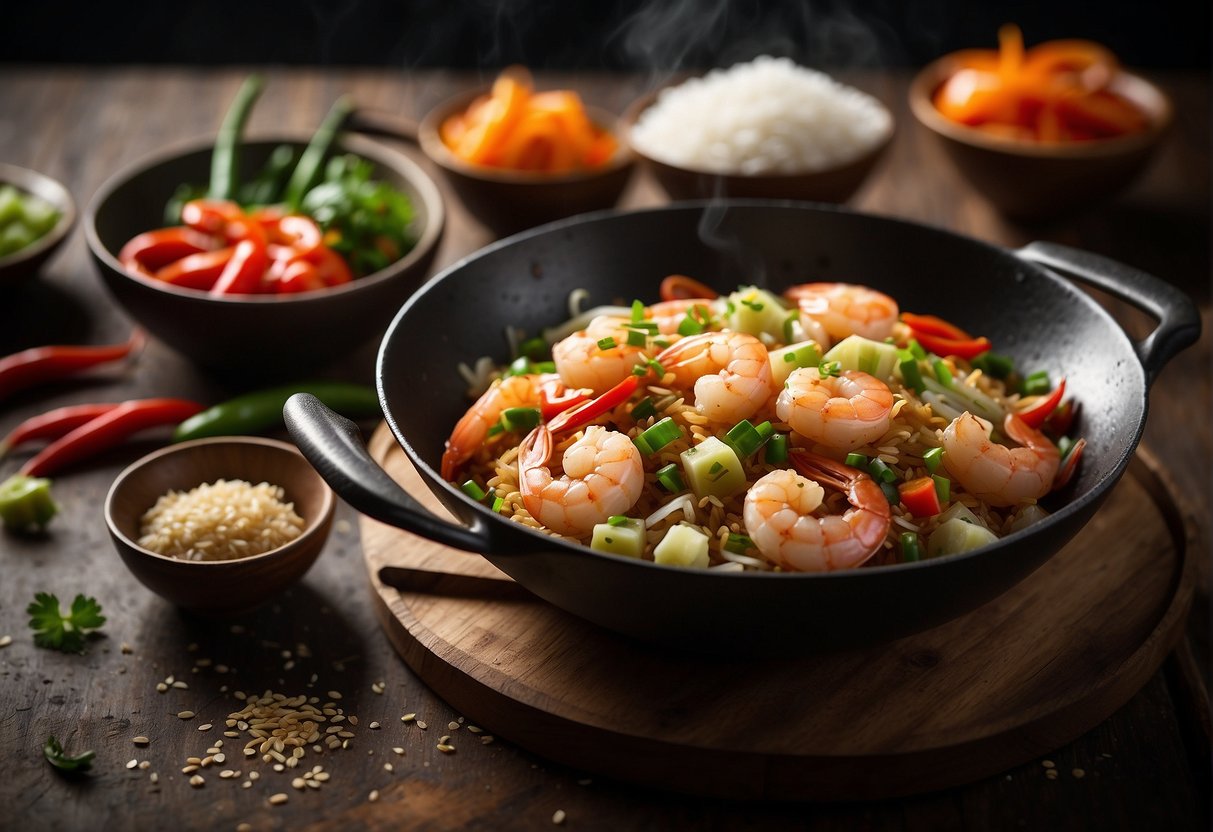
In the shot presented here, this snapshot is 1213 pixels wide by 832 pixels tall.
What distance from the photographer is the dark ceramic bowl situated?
348 cm

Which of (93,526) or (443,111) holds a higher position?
(443,111)

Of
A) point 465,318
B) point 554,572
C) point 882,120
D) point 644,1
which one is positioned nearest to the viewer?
point 554,572

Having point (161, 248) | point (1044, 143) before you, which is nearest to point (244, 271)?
point (161, 248)

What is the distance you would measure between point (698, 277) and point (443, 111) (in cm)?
169

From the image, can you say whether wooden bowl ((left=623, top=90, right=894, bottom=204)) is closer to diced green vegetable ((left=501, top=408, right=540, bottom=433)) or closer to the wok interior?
the wok interior

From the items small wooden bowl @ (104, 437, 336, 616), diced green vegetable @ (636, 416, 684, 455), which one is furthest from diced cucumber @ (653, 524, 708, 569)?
small wooden bowl @ (104, 437, 336, 616)

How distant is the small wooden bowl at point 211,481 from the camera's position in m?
2.74

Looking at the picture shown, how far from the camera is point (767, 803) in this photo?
2.45 m

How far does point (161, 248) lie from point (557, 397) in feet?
5.46

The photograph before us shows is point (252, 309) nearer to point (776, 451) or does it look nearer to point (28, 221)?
point (28, 221)

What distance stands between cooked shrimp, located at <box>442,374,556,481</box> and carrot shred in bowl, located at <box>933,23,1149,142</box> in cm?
252

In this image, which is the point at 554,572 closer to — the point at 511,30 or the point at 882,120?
the point at 882,120

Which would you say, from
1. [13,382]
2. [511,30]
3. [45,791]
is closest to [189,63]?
[511,30]

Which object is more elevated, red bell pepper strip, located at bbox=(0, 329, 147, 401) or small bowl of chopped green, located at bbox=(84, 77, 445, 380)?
small bowl of chopped green, located at bbox=(84, 77, 445, 380)
